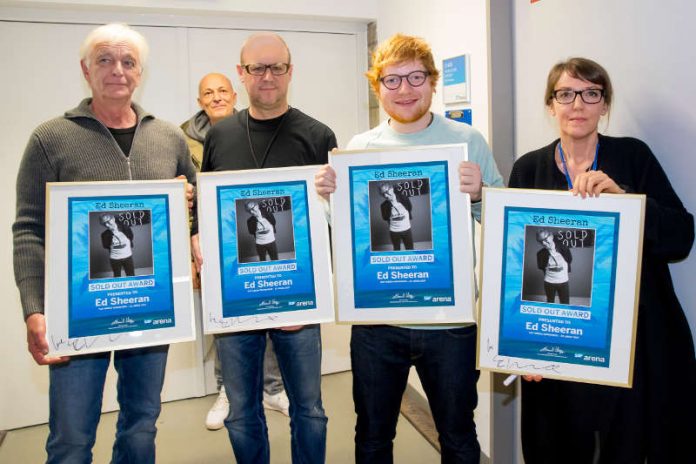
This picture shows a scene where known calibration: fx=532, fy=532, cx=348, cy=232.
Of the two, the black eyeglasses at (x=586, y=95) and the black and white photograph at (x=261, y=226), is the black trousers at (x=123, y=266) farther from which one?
the black eyeglasses at (x=586, y=95)

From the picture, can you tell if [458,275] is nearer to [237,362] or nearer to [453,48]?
[237,362]

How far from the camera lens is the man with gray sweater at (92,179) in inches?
62.9

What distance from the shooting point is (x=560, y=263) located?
140 centimetres

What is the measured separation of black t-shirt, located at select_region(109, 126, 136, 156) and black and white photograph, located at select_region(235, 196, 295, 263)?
1.37 ft

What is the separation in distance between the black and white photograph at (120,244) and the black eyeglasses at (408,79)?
815 mm

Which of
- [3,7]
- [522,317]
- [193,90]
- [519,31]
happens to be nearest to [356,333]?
[522,317]

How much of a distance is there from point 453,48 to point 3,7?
2.45 meters

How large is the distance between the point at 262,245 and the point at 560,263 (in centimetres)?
86

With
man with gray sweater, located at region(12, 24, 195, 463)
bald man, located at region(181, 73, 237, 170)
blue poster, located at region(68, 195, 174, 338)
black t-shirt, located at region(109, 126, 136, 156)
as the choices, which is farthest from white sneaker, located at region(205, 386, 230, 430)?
black t-shirt, located at region(109, 126, 136, 156)

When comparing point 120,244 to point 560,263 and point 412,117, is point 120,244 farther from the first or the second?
point 560,263

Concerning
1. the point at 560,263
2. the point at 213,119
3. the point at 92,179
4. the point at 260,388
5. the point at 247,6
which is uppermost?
the point at 247,6

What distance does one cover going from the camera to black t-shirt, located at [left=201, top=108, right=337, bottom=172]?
182 centimetres

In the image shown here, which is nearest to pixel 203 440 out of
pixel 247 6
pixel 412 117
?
pixel 412 117

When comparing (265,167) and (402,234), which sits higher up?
(265,167)
